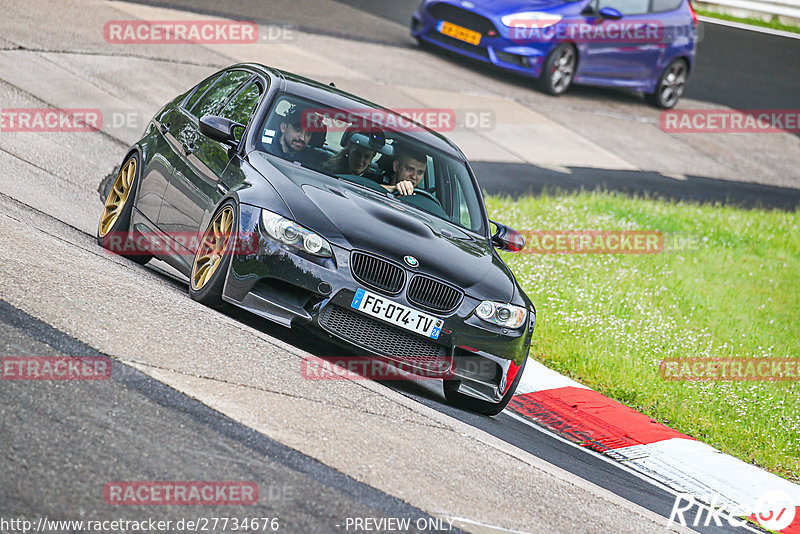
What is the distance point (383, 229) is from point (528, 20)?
12.6 metres

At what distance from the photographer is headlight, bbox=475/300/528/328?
6.70 meters

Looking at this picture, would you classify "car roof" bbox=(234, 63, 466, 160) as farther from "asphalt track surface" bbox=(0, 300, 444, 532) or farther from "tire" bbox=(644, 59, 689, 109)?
"tire" bbox=(644, 59, 689, 109)

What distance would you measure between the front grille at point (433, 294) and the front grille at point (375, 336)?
20 cm

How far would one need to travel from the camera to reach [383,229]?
6742 mm

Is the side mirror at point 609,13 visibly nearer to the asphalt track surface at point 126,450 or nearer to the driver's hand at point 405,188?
the driver's hand at point 405,188

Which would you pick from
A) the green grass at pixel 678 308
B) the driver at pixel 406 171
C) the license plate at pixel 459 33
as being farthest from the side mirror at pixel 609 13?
the driver at pixel 406 171

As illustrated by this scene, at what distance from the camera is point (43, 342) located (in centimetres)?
527

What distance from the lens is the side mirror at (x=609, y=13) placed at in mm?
19328

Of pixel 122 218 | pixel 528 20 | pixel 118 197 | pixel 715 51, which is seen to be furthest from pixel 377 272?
pixel 715 51

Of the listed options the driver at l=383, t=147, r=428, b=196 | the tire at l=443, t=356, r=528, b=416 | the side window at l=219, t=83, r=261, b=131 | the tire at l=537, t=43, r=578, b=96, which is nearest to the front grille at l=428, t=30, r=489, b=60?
the tire at l=537, t=43, r=578, b=96

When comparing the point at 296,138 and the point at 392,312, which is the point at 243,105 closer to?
the point at 296,138

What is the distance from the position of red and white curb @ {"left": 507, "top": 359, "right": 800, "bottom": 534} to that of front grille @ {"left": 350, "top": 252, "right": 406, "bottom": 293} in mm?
1900

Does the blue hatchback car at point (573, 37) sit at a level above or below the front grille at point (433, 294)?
above

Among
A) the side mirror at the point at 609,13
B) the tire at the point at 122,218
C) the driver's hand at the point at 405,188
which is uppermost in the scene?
the side mirror at the point at 609,13
